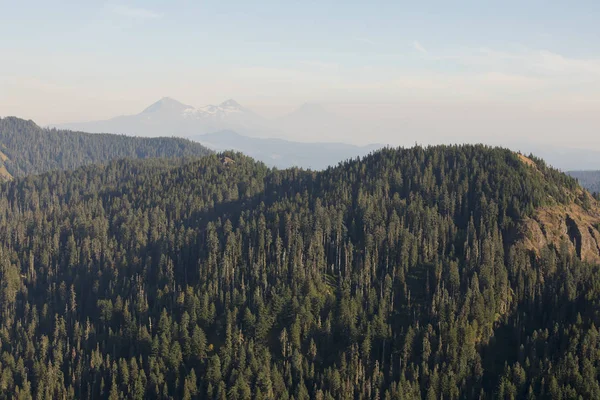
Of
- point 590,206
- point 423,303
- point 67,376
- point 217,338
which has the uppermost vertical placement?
point 590,206

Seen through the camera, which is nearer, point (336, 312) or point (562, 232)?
point (336, 312)

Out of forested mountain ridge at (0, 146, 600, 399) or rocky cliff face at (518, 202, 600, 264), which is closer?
forested mountain ridge at (0, 146, 600, 399)

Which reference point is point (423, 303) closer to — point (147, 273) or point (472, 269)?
point (472, 269)

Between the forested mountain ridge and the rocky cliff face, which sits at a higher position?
the rocky cliff face

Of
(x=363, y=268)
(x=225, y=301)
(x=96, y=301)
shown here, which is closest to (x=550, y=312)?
(x=363, y=268)

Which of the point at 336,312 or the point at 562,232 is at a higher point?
the point at 562,232

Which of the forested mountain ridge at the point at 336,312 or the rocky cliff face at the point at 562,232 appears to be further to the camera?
the rocky cliff face at the point at 562,232

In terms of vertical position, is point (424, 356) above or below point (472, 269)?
below

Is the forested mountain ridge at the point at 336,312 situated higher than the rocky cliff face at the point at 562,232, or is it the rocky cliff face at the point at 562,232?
the rocky cliff face at the point at 562,232
